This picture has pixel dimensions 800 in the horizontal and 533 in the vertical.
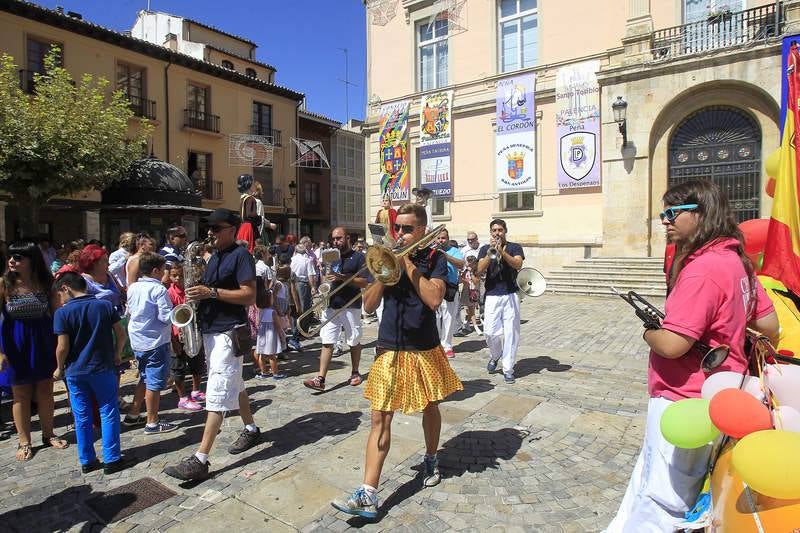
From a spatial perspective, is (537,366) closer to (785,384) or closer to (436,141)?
(785,384)

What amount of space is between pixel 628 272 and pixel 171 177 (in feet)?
48.3

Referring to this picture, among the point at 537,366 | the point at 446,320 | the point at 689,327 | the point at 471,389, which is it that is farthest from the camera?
the point at 446,320

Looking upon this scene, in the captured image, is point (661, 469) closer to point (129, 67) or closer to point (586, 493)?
point (586, 493)

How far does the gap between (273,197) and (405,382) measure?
85.6ft

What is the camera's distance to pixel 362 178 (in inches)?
1447

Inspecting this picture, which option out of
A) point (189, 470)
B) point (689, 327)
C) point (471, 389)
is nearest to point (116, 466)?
point (189, 470)

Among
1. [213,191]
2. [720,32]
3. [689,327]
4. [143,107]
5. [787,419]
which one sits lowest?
[787,419]

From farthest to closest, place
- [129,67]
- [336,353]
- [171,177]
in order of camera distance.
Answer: [129,67]
[171,177]
[336,353]

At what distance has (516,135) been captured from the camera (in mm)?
17156

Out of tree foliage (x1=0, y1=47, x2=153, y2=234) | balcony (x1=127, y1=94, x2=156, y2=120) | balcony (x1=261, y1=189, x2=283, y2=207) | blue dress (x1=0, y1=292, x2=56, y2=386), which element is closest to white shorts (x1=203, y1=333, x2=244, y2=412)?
blue dress (x1=0, y1=292, x2=56, y2=386)

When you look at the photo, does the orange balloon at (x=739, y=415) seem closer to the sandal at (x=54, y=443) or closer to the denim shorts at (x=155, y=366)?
the denim shorts at (x=155, y=366)

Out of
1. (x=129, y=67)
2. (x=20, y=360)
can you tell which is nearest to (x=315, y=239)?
(x=129, y=67)

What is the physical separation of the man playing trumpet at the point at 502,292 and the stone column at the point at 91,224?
777 inches

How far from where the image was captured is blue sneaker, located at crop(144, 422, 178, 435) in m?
4.47
